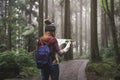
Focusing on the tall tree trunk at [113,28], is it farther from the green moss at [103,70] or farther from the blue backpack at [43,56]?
the blue backpack at [43,56]

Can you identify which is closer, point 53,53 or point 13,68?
point 53,53

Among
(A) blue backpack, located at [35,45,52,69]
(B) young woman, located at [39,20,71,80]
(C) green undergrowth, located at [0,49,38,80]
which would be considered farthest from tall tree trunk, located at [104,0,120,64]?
(A) blue backpack, located at [35,45,52,69]

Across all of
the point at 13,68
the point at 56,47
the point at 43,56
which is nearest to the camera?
the point at 43,56

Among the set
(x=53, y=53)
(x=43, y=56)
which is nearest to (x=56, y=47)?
(x=53, y=53)

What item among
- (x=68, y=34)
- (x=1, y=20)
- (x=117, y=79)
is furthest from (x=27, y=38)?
(x=117, y=79)

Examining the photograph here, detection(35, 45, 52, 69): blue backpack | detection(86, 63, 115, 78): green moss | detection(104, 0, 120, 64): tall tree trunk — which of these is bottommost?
detection(86, 63, 115, 78): green moss

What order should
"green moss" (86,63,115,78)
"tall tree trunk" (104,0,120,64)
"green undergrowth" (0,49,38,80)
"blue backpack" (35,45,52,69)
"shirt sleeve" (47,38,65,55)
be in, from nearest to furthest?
"blue backpack" (35,45,52,69), "shirt sleeve" (47,38,65,55), "green moss" (86,63,115,78), "green undergrowth" (0,49,38,80), "tall tree trunk" (104,0,120,64)

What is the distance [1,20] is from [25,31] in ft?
7.50

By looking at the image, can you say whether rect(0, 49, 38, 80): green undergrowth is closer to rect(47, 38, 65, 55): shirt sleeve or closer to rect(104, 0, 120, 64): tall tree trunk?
rect(104, 0, 120, 64): tall tree trunk

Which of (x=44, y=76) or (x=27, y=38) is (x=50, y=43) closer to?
(x=44, y=76)

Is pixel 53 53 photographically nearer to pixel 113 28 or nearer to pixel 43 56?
pixel 43 56

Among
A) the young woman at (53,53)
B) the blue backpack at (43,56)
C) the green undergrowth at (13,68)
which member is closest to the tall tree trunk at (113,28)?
the green undergrowth at (13,68)

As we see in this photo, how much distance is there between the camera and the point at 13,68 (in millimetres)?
13695

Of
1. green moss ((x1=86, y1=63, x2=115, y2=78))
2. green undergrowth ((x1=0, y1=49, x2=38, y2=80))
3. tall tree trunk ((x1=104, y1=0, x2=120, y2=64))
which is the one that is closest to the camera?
green moss ((x1=86, y1=63, x2=115, y2=78))
